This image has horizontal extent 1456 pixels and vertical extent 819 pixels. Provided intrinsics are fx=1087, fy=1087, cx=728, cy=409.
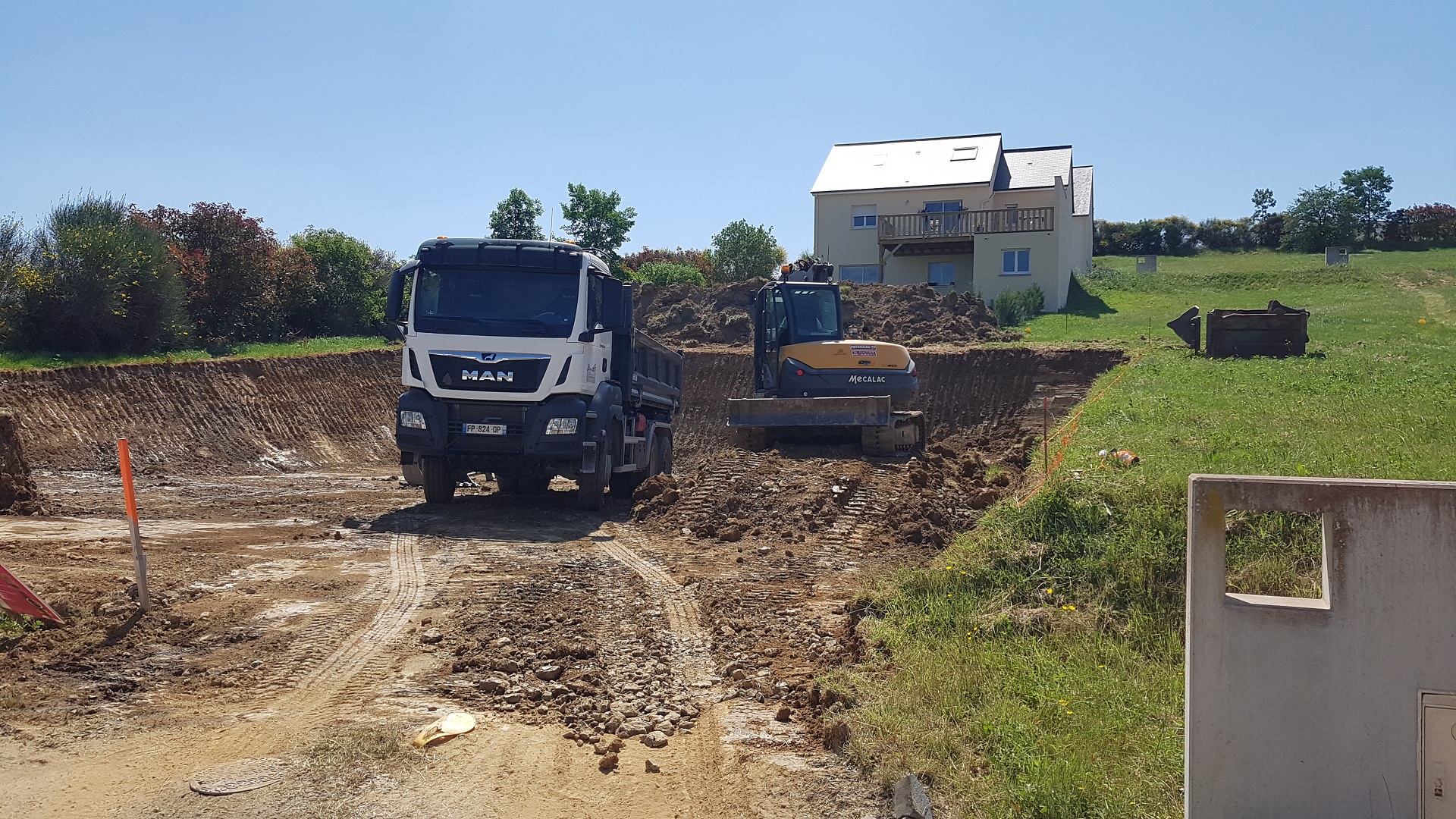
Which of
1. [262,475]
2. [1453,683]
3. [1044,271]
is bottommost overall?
[262,475]

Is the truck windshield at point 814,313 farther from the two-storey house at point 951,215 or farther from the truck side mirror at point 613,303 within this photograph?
the two-storey house at point 951,215

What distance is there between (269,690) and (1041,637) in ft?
15.2

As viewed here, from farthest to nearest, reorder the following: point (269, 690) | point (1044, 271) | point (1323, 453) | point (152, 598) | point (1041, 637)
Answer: point (1044, 271) → point (1323, 453) → point (152, 598) → point (1041, 637) → point (269, 690)

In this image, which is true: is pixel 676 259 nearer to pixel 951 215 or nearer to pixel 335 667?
pixel 951 215

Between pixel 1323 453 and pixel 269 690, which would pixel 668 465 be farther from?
pixel 269 690

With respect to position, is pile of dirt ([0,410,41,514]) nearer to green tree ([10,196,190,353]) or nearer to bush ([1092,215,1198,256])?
green tree ([10,196,190,353])

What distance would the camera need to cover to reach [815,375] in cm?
1738

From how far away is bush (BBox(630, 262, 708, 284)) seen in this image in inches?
1686

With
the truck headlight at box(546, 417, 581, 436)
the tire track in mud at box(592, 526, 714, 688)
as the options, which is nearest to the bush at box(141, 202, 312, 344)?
the truck headlight at box(546, 417, 581, 436)

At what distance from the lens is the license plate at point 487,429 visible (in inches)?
517

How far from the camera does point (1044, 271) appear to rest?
3956 cm

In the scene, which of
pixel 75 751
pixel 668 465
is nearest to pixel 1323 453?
pixel 75 751

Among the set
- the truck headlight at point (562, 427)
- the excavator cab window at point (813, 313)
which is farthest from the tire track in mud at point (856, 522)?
the excavator cab window at point (813, 313)

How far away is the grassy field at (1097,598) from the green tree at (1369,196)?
55260mm
